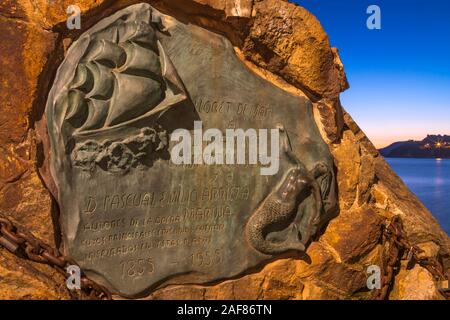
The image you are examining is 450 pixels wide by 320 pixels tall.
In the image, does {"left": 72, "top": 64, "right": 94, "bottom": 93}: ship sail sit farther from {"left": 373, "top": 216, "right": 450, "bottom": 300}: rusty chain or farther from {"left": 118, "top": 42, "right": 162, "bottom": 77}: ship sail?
{"left": 373, "top": 216, "right": 450, "bottom": 300}: rusty chain

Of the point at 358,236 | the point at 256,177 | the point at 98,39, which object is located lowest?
the point at 358,236

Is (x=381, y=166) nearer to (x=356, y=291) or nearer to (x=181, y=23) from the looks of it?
(x=356, y=291)

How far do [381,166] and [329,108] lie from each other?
126cm

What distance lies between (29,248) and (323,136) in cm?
190

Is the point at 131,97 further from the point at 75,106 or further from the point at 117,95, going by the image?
the point at 75,106

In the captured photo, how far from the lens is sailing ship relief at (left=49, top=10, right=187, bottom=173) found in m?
2.07

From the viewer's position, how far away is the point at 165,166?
92.7 inches

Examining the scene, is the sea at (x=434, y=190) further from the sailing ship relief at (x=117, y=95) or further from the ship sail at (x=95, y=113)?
the ship sail at (x=95, y=113)

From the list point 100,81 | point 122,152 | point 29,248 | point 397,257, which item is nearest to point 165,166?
point 122,152

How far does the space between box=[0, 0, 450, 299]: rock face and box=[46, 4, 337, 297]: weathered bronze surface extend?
8cm

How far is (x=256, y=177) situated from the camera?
267cm

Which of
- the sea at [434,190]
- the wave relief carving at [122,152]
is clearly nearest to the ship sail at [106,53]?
the wave relief carving at [122,152]

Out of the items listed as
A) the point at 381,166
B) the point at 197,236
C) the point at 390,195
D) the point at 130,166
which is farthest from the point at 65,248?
the point at 381,166

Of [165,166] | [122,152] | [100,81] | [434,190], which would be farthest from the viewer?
[434,190]
